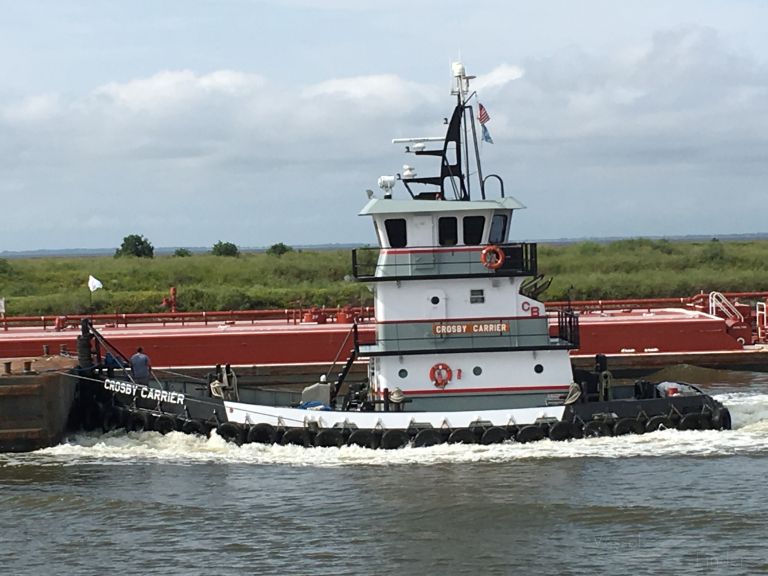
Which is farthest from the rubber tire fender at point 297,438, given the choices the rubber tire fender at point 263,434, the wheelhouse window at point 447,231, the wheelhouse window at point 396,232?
the wheelhouse window at point 447,231

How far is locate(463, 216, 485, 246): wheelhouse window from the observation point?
2039 centimetres

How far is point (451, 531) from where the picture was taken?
647 inches

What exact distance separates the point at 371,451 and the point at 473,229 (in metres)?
3.85

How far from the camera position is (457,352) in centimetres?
2052

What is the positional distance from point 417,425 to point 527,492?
109 inches

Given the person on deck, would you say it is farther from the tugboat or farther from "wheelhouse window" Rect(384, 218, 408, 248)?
"wheelhouse window" Rect(384, 218, 408, 248)

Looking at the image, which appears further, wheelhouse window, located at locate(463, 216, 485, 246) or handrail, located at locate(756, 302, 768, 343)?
handrail, located at locate(756, 302, 768, 343)

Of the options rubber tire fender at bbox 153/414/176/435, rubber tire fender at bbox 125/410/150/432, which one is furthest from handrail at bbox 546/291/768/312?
rubber tire fender at bbox 125/410/150/432

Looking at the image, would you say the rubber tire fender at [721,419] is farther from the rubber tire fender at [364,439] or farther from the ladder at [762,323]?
the ladder at [762,323]

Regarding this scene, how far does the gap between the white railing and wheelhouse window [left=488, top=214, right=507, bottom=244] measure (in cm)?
1430

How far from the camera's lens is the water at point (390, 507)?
15.4m

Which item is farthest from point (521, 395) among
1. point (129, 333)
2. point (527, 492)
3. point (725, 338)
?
point (129, 333)

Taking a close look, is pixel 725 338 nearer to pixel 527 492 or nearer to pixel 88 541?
pixel 527 492

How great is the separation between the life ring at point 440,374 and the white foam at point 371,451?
109cm
